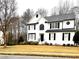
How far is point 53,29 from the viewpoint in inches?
2039

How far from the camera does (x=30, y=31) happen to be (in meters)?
57.4

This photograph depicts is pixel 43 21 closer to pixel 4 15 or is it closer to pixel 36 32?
pixel 36 32

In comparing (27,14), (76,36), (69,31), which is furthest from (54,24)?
(27,14)

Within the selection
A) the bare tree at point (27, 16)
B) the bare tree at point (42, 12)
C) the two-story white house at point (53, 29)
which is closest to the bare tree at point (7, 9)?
the two-story white house at point (53, 29)

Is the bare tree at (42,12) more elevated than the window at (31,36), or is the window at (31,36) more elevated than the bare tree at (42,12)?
the bare tree at (42,12)

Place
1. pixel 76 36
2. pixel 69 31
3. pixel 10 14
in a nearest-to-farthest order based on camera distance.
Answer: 1. pixel 76 36
2. pixel 69 31
3. pixel 10 14

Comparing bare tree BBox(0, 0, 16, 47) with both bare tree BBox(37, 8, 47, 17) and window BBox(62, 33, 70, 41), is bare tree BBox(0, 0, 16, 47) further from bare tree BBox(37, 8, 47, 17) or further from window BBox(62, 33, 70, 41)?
bare tree BBox(37, 8, 47, 17)

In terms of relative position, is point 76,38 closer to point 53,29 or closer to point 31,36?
point 53,29

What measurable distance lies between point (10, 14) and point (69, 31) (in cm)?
1361

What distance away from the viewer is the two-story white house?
157 ft

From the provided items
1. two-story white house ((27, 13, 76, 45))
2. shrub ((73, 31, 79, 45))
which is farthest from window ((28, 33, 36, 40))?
shrub ((73, 31, 79, 45))

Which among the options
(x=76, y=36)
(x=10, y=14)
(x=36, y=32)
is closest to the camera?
(x=76, y=36)

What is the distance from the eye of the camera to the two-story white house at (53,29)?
157ft

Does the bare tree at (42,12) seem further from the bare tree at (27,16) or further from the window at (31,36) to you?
the window at (31,36)
